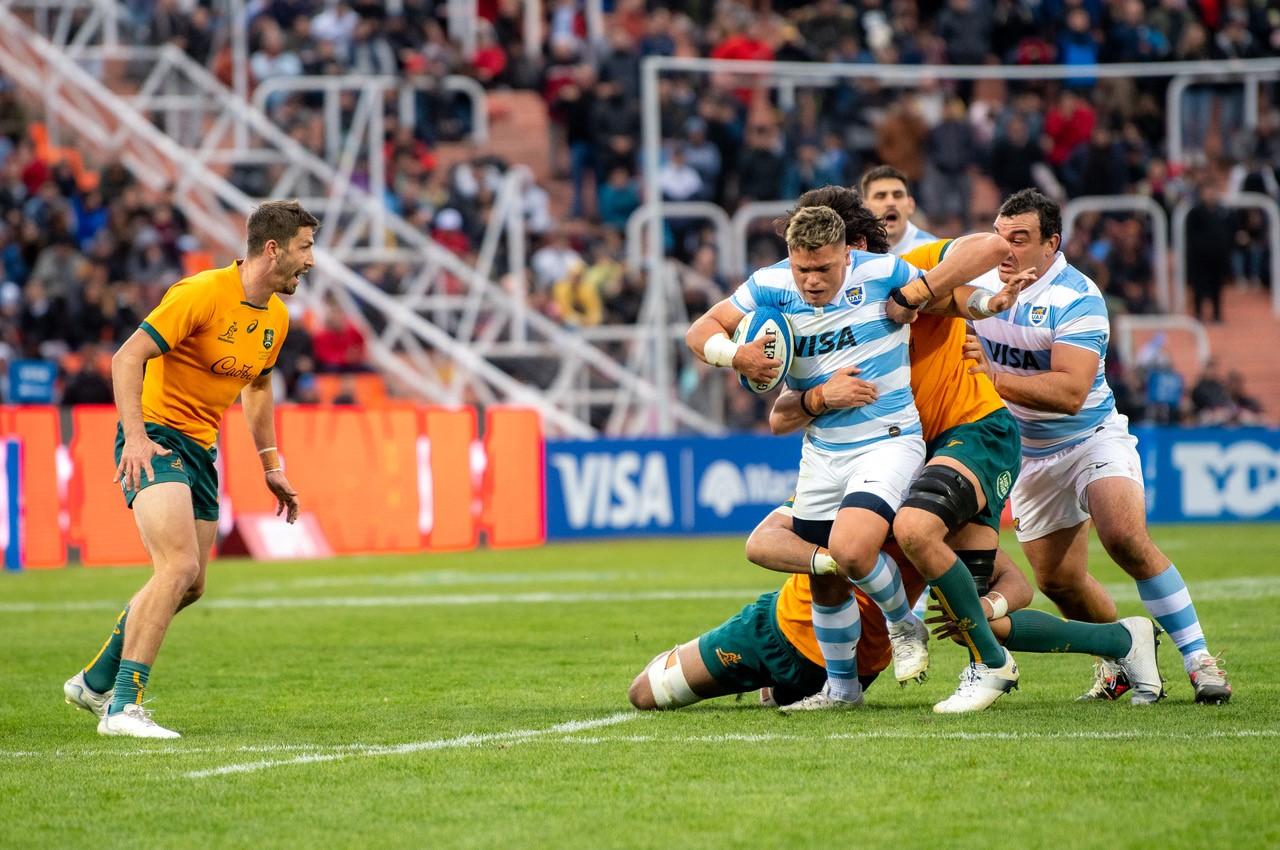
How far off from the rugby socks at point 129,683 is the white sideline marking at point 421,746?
1.06 m

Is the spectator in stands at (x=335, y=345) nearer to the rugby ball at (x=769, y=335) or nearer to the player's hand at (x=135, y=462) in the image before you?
the player's hand at (x=135, y=462)

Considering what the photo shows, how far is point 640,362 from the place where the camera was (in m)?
23.8

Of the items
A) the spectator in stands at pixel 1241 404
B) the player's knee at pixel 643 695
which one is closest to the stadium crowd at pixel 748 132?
the spectator in stands at pixel 1241 404

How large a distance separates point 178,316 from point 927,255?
341 centimetres

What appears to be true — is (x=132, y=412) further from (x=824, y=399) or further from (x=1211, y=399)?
(x=1211, y=399)

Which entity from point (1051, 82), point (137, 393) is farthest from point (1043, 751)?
point (1051, 82)

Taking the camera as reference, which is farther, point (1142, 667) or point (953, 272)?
point (1142, 667)

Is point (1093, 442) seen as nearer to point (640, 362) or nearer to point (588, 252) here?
point (640, 362)

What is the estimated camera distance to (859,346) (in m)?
8.22

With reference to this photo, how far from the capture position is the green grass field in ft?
19.0

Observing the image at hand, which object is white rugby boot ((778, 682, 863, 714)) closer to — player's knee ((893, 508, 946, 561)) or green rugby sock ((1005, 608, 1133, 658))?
green rugby sock ((1005, 608, 1133, 658))

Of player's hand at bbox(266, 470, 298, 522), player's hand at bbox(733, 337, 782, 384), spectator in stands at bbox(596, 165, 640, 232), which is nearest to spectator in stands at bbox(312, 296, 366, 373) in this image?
spectator in stands at bbox(596, 165, 640, 232)

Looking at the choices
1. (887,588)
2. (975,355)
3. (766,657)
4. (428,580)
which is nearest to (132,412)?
(766,657)

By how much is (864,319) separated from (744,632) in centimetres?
149
